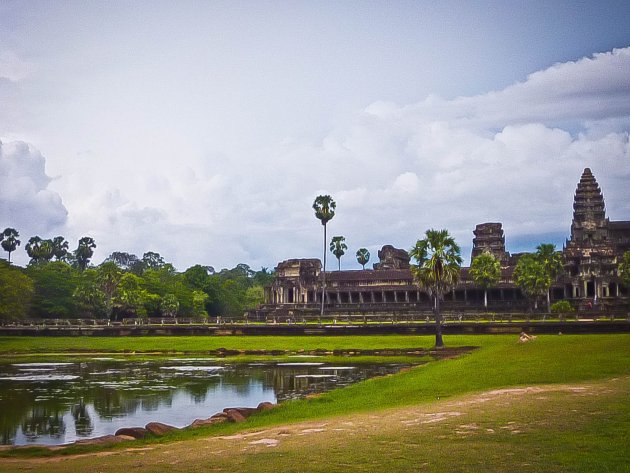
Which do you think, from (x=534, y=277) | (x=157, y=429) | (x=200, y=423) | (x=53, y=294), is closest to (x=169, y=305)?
(x=53, y=294)

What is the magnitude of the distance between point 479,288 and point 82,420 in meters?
82.6

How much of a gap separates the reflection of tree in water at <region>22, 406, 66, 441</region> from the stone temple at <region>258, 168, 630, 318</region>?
68.3 m

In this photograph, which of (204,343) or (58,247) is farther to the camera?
(58,247)

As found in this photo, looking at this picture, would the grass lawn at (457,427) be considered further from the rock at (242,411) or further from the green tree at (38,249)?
the green tree at (38,249)

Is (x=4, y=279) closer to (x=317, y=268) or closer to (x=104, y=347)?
(x=104, y=347)

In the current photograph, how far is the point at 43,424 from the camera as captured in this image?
20062mm

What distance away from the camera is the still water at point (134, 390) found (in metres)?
20.1

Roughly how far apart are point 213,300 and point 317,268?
17505mm

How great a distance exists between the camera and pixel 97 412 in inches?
876

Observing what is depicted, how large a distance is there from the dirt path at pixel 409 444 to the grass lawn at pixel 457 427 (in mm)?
21

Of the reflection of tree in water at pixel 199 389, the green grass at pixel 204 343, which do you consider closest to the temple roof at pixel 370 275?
the green grass at pixel 204 343

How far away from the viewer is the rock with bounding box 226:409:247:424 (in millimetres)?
17498

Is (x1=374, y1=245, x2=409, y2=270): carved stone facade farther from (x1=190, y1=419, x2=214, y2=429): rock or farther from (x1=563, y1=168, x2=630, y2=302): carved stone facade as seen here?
(x1=190, y1=419, x2=214, y2=429): rock

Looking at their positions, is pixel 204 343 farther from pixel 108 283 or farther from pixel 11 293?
pixel 108 283
